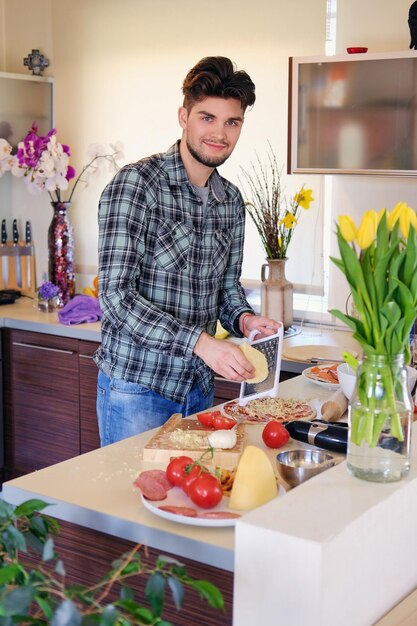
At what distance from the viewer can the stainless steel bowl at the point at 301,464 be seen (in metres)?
1.87

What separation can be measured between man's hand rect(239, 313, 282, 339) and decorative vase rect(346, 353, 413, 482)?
901mm

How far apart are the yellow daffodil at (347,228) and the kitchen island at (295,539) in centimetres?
44

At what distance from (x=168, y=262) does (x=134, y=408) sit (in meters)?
0.42

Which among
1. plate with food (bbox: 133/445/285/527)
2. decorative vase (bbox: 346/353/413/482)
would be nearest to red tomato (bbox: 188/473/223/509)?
plate with food (bbox: 133/445/285/527)

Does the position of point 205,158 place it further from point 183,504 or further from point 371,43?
point 371,43

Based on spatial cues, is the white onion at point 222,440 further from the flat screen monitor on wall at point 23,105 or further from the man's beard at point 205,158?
the flat screen monitor on wall at point 23,105

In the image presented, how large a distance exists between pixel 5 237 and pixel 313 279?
1.62 meters

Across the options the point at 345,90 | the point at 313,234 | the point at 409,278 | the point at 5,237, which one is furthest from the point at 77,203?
the point at 409,278

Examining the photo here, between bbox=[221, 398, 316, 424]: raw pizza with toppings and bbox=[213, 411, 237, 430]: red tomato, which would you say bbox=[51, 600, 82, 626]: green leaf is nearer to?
bbox=[213, 411, 237, 430]: red tomato

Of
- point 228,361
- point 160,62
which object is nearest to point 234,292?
point 228,361

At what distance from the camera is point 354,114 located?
3.53 metres

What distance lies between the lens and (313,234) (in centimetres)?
406

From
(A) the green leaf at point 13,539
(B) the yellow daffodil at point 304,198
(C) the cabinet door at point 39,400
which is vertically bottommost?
(C) the cabinet door at point 39,400

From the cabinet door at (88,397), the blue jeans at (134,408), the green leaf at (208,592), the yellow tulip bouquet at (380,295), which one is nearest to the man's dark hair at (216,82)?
the blue jeans at (134,408)
